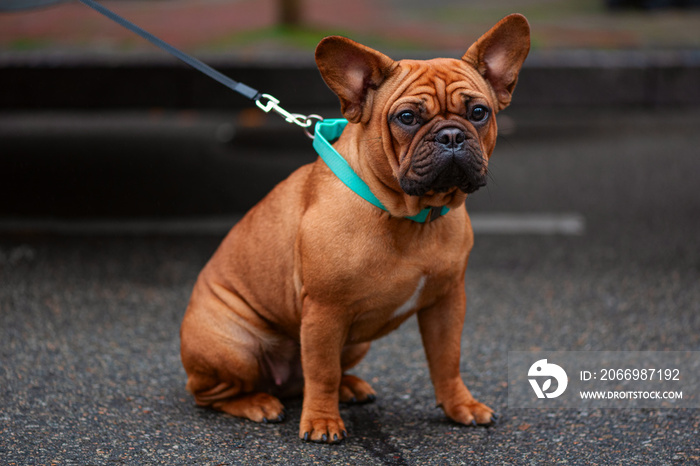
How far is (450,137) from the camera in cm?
283

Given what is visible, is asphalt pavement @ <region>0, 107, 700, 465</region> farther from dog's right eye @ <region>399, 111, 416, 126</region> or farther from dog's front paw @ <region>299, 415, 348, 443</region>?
dog's right eye @ <region>399, 111, 416, 126</region>

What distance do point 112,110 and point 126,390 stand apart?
4425mm

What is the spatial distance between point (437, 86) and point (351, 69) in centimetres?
33

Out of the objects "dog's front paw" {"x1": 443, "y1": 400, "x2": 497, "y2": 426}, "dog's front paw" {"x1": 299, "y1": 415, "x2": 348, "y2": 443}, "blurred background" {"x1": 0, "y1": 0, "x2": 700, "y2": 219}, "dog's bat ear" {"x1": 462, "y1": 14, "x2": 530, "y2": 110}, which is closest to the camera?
"dog's bat ear" {"x1": 462, "y1": 14, "x2": 530, "y2": 110}

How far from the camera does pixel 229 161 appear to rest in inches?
366

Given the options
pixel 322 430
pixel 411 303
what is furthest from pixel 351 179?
pixel 322 430

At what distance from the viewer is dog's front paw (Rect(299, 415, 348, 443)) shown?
10.5ft

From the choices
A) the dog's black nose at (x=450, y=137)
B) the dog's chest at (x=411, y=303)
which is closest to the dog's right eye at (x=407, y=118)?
the dog's black nose at (x=450, y=137)

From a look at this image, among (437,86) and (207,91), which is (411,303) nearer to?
(437,86)

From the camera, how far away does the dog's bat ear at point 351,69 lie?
9.75ft

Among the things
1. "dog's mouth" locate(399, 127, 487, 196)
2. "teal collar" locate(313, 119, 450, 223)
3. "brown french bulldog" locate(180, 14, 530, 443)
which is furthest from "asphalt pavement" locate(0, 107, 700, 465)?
"dog's mouth" locate(399, 127, 487, 196)

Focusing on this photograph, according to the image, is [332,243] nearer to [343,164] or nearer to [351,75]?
[343,164]

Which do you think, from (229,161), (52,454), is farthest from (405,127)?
(229,161)

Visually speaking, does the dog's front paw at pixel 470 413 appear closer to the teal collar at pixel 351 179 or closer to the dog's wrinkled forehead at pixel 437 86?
the teal collar at pixel 351 179
